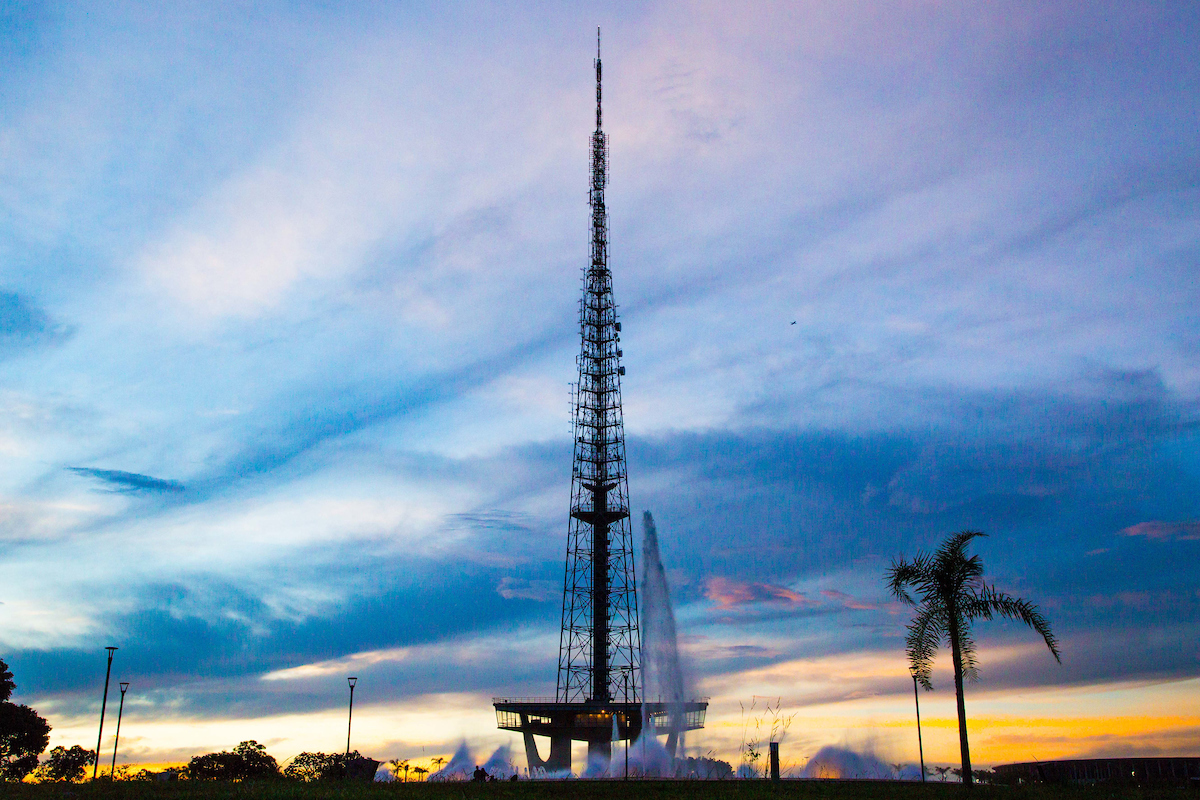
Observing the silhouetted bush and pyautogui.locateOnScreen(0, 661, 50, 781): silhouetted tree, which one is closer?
the silhouetted bush

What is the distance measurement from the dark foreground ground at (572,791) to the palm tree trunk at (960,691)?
103 centimetres

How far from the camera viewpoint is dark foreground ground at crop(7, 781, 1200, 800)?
37.3 metres

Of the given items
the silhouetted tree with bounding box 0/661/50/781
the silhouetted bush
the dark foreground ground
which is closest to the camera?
the dark foreground ground

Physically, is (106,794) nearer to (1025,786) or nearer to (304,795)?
(304,795)

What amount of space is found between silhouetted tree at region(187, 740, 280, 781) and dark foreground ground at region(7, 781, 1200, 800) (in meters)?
21.2

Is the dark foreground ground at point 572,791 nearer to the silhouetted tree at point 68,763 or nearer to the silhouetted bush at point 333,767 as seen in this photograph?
the silhouetted bush at point 333,767

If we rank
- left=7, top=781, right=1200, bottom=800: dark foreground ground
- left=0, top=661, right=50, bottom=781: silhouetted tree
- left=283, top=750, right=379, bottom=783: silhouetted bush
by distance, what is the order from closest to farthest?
left=7, top=781, right=1200, bottom=800: dark foreground ground, left=283, top=750, right=379, bottom=783: silhouetted bush, left=0, top=661, right=50, bottom=781: silhouetted tree

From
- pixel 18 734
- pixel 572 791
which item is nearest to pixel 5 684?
pixel 18 734

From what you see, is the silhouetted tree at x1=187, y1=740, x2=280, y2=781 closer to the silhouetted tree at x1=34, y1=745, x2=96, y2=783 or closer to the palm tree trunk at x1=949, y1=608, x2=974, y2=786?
the silhouetted tree at x1=34, y1=745, x2=96, y2=783

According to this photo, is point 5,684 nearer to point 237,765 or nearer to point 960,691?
point 237,765

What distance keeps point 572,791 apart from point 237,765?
136 ft

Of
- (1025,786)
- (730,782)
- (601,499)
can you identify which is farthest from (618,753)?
(1025,786)

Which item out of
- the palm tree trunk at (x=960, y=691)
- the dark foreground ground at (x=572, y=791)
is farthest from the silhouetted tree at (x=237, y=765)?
the palm tree trunk at (x=960, y=691)

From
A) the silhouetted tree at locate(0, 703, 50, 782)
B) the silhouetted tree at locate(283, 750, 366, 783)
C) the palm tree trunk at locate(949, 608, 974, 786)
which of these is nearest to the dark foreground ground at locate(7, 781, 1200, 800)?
the palm tree trunk at locate(949, 608, 974, 786)
